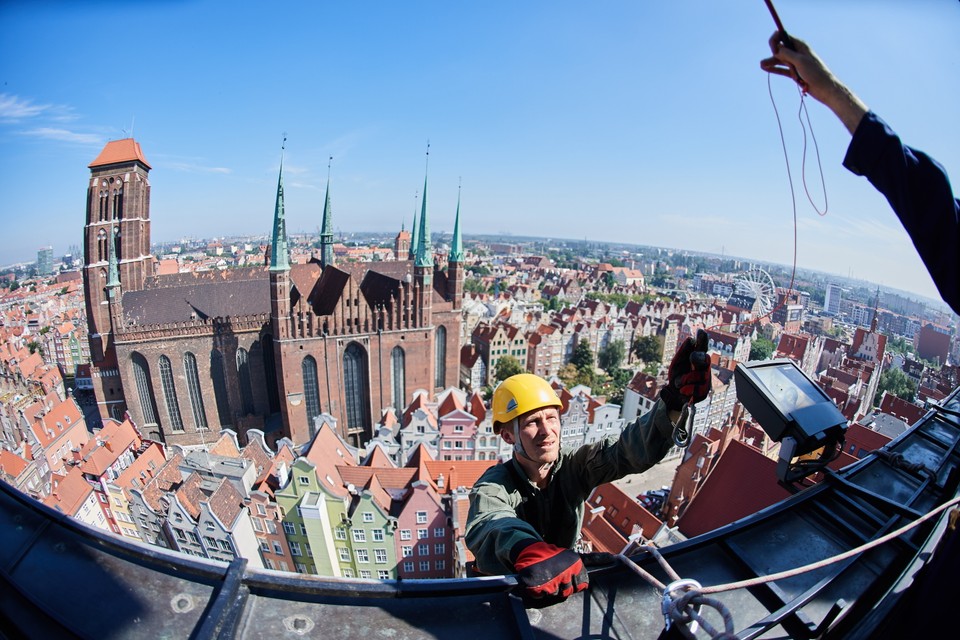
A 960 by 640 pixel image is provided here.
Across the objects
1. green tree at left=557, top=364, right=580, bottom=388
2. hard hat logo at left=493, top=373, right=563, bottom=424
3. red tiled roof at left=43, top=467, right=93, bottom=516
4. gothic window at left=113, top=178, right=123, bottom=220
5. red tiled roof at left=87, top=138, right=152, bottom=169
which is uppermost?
red tiled roof at left=87, top=138, right=152, bottom=169

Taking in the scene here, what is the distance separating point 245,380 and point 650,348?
30.9 meters

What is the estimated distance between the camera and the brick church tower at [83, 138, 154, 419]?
821 inches

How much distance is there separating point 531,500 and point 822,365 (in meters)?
39.0

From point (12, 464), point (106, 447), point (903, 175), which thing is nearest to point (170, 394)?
point (106, 447)

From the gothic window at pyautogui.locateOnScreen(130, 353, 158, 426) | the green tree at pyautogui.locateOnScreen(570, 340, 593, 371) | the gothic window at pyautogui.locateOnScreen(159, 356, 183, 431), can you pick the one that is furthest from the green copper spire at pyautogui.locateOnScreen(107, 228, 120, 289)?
the green tree at pyautogui.locateOnScreen(570, 340, 593, 371)

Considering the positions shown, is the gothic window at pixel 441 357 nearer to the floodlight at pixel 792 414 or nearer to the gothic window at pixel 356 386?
the gothic window at pixel 356 386

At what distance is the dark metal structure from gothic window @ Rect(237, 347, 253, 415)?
71.3ft

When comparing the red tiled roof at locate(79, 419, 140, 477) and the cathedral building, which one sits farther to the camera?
the cathedral building

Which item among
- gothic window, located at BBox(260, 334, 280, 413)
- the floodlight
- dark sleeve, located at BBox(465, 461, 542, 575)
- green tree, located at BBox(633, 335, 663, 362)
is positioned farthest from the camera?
green tree, located at BBox(633, 335, 663, 362)

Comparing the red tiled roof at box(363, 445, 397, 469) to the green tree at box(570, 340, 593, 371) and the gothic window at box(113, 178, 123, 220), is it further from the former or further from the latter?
the green tree at box(570, 340, 593, 371)

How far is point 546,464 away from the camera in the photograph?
88.5 inches

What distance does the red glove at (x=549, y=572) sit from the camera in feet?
4.36

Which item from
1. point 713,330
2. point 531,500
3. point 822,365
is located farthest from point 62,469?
point 822,365

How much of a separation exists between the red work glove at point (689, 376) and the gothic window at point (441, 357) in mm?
20794
